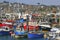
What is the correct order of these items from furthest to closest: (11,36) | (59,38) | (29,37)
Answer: (11,36) → (29,37) → (59,38)

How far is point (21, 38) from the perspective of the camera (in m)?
34.6

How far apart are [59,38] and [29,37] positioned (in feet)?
23.3

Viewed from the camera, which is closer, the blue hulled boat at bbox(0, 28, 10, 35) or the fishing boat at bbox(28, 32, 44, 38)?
the fishing boat at bbox(28, 32, 44, 38)

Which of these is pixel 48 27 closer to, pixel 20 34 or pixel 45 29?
pixel 45 29

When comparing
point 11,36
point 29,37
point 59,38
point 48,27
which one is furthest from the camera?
point 48,27

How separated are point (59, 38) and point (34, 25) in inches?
482

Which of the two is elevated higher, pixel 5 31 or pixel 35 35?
pixel 5 31

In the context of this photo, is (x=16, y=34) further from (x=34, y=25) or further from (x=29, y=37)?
(x=34, y=25)

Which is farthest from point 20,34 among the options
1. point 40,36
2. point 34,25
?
point 34,25

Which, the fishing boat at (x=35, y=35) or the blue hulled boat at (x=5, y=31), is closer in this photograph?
the fishing boat at (x=35, y=35)

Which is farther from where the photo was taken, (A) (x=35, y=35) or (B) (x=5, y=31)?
(B) (x=5, y=31)

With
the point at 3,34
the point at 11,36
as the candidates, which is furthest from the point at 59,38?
the point at 3,34

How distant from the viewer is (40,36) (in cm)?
3462

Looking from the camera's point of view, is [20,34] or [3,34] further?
[3,34]
